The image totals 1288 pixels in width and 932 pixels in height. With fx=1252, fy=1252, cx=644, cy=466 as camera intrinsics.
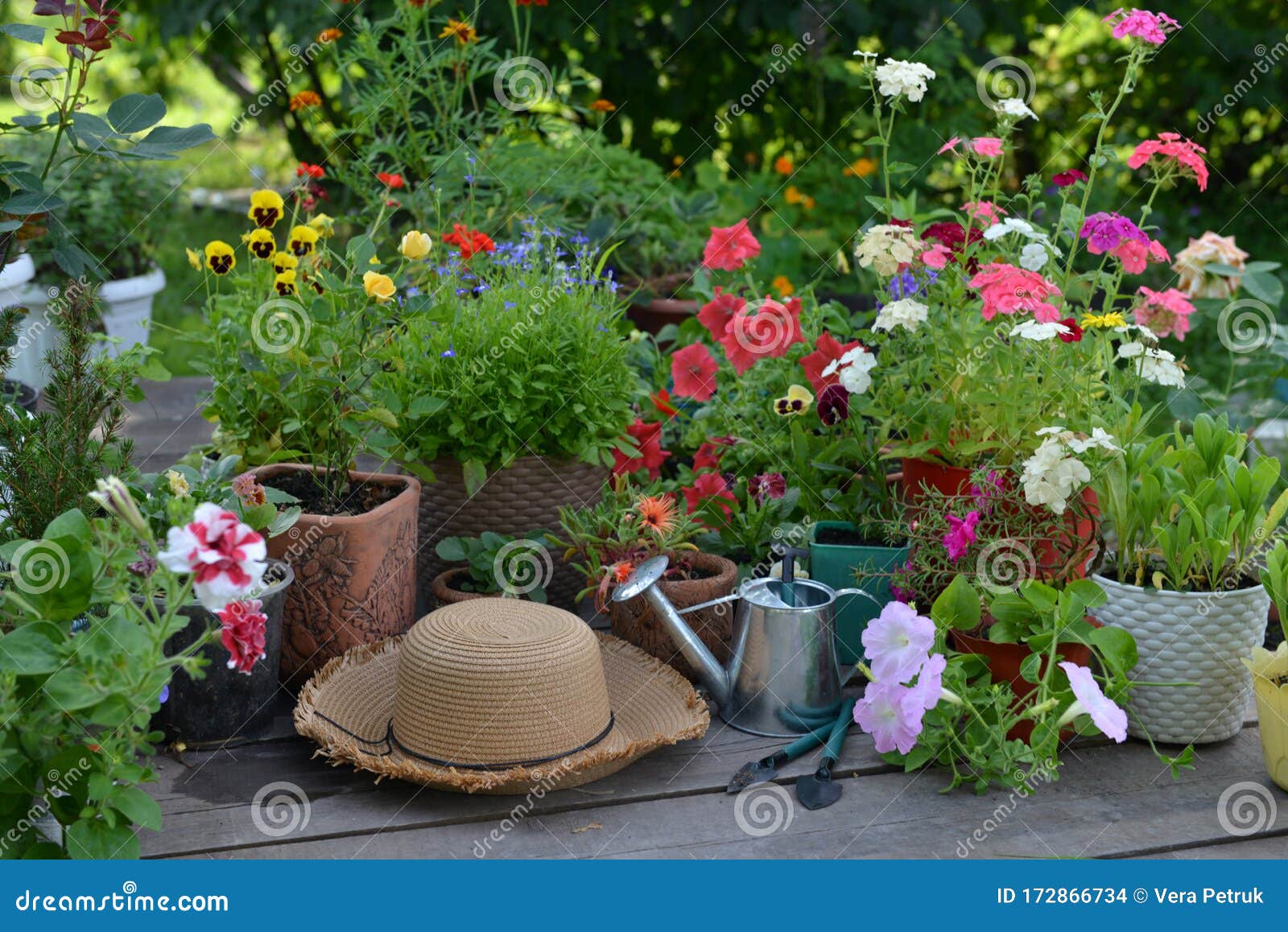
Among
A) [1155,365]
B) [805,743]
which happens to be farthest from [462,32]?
[805,743]

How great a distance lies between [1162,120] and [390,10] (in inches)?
126

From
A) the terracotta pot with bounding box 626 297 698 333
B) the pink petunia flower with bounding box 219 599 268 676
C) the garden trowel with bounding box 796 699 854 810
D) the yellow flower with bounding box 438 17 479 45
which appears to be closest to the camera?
the pink petunia flower with bounding box 219 599 268 676

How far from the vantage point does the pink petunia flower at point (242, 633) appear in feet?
4.54

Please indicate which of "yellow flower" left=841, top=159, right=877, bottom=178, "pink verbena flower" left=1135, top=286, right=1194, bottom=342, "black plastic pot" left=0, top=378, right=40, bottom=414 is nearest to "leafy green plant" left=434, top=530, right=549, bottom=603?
"black plastic pot" left=0, top=378, right=40, bottom=414

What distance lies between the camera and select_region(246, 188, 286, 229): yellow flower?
216 cm

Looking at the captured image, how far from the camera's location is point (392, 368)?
87.0 inches

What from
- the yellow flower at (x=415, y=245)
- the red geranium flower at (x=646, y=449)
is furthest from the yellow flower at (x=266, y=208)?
the red geranium flower at (x=646, y=449)

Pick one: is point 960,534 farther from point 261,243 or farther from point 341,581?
point 261,243

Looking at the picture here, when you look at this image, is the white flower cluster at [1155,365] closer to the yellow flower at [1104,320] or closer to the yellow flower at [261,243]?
the yellow flower at [1104,320]

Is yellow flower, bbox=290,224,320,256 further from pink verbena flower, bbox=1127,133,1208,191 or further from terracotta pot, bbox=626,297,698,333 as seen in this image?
pink verbena flower, bbox=1127,133,1208,191

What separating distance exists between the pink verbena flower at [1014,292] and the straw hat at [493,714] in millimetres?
745

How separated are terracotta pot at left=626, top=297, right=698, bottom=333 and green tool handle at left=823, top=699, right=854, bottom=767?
138 cm

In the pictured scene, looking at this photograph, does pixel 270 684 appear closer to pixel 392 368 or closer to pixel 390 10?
pixel 392 368

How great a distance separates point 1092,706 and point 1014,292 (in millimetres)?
608
